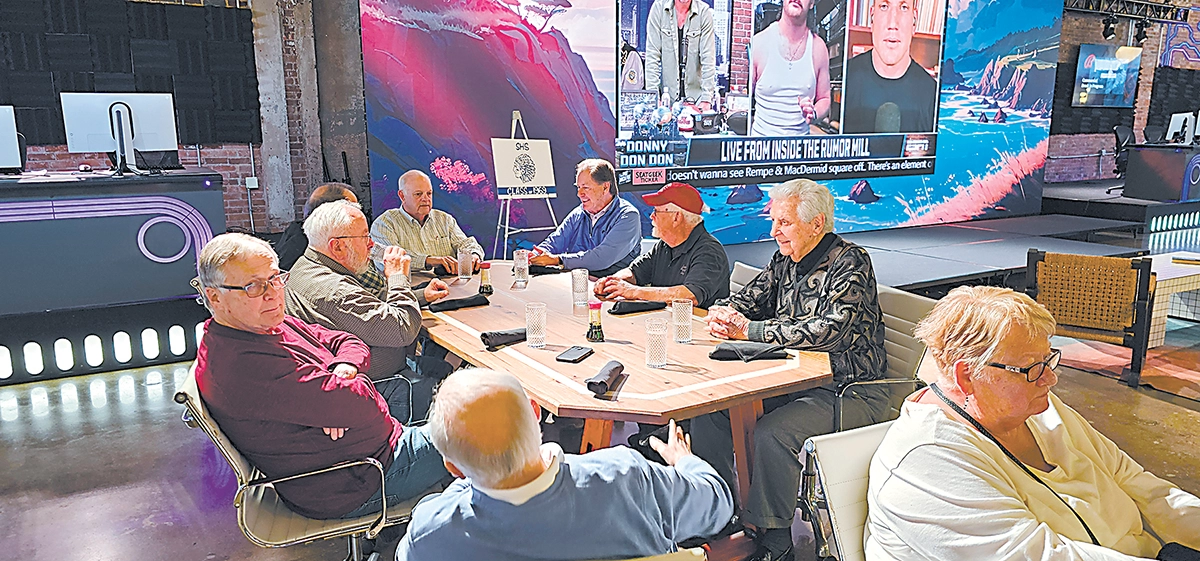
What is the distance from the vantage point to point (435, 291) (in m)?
3.80

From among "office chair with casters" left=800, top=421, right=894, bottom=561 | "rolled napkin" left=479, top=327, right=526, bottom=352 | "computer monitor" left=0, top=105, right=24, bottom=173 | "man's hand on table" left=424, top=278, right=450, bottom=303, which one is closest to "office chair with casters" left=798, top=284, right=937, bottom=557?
"office chair with casters" left=800, top=421, right=894, bottom=561

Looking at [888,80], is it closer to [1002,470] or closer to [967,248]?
[967,248]

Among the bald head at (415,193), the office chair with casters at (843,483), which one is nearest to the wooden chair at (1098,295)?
the office chair with casters at (843,483)

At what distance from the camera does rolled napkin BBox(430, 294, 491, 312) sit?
12.0 feet

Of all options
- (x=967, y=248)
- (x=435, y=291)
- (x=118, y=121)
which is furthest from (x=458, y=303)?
(x=967, y=248)

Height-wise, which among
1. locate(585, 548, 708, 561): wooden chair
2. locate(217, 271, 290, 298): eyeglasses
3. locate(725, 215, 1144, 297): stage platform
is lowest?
locate(725, 215, 1144, 297): stage platform

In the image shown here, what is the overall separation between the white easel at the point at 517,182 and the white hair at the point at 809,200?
4239 mm

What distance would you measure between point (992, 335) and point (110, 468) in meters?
3.88

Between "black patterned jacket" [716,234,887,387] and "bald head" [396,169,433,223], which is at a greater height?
"bald head" [396,169,433,223]

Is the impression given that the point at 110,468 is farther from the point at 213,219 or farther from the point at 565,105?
the point at 565,105

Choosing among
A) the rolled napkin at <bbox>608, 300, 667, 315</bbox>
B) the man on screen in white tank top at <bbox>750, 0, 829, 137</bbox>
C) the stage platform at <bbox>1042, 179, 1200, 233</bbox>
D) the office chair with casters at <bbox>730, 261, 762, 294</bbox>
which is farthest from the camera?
the stage platform at <bbox>1042, 179, 1200, 233</bbox>

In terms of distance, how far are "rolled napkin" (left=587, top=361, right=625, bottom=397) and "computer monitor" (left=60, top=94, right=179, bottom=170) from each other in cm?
502

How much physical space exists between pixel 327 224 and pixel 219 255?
858 millimetres

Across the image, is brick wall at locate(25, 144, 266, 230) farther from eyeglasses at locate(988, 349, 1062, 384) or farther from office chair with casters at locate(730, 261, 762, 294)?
eyeglasses at locate(988, 349, 1062, 384)
